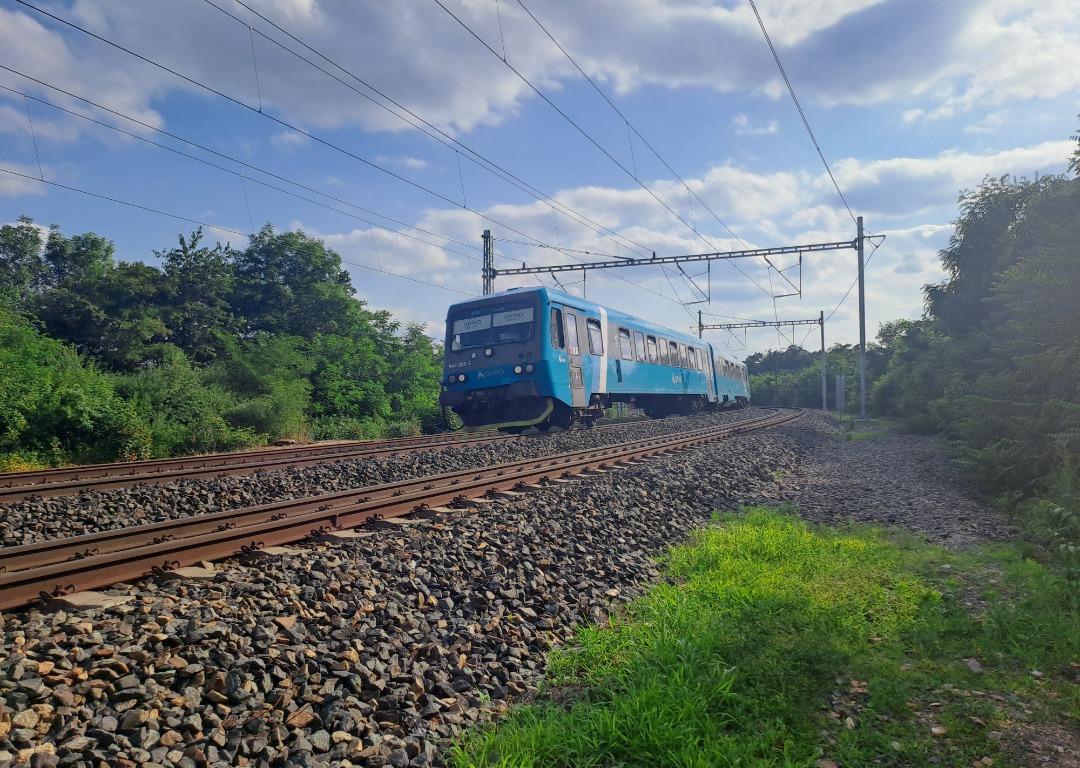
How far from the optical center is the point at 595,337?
1733 cm

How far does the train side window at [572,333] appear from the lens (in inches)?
622

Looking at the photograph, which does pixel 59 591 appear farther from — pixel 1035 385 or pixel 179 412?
pixel 179 412

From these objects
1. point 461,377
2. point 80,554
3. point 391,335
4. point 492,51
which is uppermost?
point 492,51

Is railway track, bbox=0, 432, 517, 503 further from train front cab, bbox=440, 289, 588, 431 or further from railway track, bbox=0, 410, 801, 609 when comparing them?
railway track, bbox=0, 410, 801, 609

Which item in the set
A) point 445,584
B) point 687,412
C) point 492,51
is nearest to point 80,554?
point 445,584

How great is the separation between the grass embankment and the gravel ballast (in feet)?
1.13

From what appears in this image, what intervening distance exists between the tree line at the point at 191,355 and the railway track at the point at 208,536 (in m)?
8.30

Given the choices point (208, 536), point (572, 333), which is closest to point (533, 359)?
point (572, 333)

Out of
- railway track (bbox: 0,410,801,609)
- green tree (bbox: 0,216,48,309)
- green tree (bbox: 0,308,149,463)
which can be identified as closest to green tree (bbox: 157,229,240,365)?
green tree (bbox: 0,216,48,309)

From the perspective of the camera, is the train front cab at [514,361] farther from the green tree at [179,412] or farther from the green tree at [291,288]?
the green tree at [291,288]

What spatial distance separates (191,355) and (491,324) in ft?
60.2

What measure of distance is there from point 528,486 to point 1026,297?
286 inches

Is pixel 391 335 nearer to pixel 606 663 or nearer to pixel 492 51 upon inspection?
pixel 492 51

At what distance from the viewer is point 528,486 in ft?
28.0
